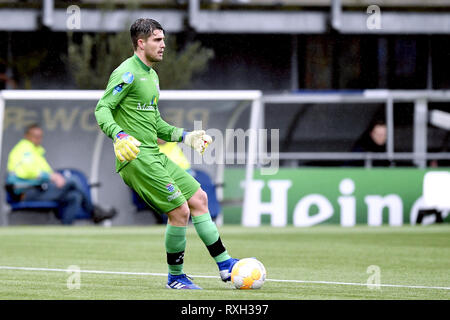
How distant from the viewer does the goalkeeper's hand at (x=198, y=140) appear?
8352 mm

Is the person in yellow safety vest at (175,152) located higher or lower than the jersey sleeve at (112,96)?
lower

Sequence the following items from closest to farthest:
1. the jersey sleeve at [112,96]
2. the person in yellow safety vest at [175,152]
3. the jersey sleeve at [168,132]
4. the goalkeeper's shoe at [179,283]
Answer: the jersey sleeve at [112,96] → the goalkeeper's shoe at [179,283] → the jersey sleeve at [168,132] → the person in yellow safety vest at [175,152]

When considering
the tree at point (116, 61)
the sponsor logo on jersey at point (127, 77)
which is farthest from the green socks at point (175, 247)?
the tree at point (116, 61)

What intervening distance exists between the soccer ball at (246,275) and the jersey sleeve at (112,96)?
1.36 metres

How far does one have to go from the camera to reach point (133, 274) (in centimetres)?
968

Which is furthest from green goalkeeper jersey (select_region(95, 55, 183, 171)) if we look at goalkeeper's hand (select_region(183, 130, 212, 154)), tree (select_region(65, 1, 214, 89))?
tree (select_region(65, 1, 214, 89))

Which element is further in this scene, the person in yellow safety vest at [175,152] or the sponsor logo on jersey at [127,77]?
the person in yellow safety vest at [175,152]

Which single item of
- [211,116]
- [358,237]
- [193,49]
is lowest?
[358,237]

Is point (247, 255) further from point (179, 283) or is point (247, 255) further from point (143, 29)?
point (143, 29)

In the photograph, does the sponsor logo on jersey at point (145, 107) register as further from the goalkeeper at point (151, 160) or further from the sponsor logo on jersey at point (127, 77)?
the sponsor logo on jersey at point (127, 77)

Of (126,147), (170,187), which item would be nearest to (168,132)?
(170,187)

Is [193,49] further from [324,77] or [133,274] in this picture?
[133,274]

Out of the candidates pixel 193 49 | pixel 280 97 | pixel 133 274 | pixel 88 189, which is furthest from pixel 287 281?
pixel 193 49

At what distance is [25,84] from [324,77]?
711 centimetres
